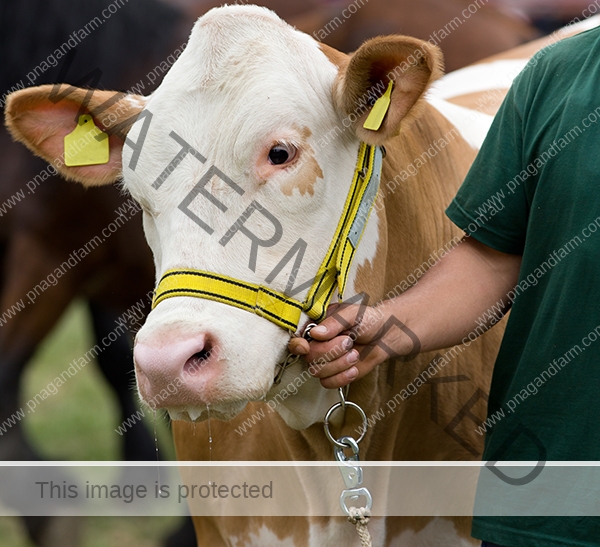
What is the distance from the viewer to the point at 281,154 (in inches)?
74.0

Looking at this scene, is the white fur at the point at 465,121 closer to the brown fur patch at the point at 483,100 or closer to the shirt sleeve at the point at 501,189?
the brown fur patch at the point at 483,100

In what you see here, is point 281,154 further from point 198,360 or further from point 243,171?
point 198,360

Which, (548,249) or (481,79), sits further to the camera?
(481,79)

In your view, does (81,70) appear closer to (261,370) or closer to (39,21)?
(39,21)

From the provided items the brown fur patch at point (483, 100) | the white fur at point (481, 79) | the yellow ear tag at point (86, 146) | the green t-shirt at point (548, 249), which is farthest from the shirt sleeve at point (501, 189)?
the white fur at point (481, 79)

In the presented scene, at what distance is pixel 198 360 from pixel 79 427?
4.82m

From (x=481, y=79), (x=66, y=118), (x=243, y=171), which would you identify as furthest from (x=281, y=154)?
(x=481, y=79)

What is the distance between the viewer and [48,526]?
4301 mm

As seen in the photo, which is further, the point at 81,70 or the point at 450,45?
the point at 450,45

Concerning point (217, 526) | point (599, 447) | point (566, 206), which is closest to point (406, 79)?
point (566, 206)

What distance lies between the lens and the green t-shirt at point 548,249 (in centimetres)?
185

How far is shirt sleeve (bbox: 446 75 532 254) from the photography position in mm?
1995

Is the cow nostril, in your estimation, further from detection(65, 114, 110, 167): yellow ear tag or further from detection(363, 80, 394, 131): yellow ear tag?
detection(65, 114, 110, 167): yellow ear tag

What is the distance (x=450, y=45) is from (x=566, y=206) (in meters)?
3.49
